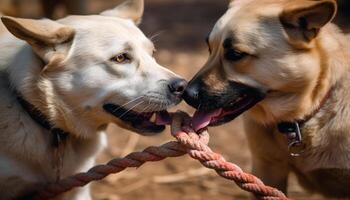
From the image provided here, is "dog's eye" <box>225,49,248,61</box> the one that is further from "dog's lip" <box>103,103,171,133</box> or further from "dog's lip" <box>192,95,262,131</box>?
"dog's lip" <box>103,103,171,133</box>

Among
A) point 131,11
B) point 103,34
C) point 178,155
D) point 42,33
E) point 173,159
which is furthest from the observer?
point 173,159

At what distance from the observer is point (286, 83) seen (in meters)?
3.62

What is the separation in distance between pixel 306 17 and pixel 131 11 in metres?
1.25

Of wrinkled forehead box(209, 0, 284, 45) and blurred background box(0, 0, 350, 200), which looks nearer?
wrinkled forehead box(209, 0, 284, 45)

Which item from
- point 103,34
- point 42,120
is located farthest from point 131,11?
point 42,120

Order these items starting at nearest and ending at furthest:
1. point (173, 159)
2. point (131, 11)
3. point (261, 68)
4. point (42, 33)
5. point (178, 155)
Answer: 1. point (178, 155)
2. point (42, 33)
3. point (261, 68)
4. point (131, 11)
5. point (173, 159)

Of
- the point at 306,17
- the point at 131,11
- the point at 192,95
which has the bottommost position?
the point at 192,95

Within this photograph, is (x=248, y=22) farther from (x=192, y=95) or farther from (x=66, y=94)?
(x=66, y=94)

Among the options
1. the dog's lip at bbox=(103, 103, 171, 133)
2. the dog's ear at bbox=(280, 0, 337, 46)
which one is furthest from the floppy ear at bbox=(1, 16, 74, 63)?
the dog's ear at bbox=(280, 0, 337, 46)

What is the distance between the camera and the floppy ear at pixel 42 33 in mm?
3365

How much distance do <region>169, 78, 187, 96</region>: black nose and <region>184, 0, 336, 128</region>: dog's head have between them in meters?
0.05

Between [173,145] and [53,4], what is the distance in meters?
4.31

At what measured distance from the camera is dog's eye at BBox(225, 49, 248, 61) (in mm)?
3619

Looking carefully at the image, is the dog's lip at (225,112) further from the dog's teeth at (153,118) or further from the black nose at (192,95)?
the dog's teeth at (153,118)
